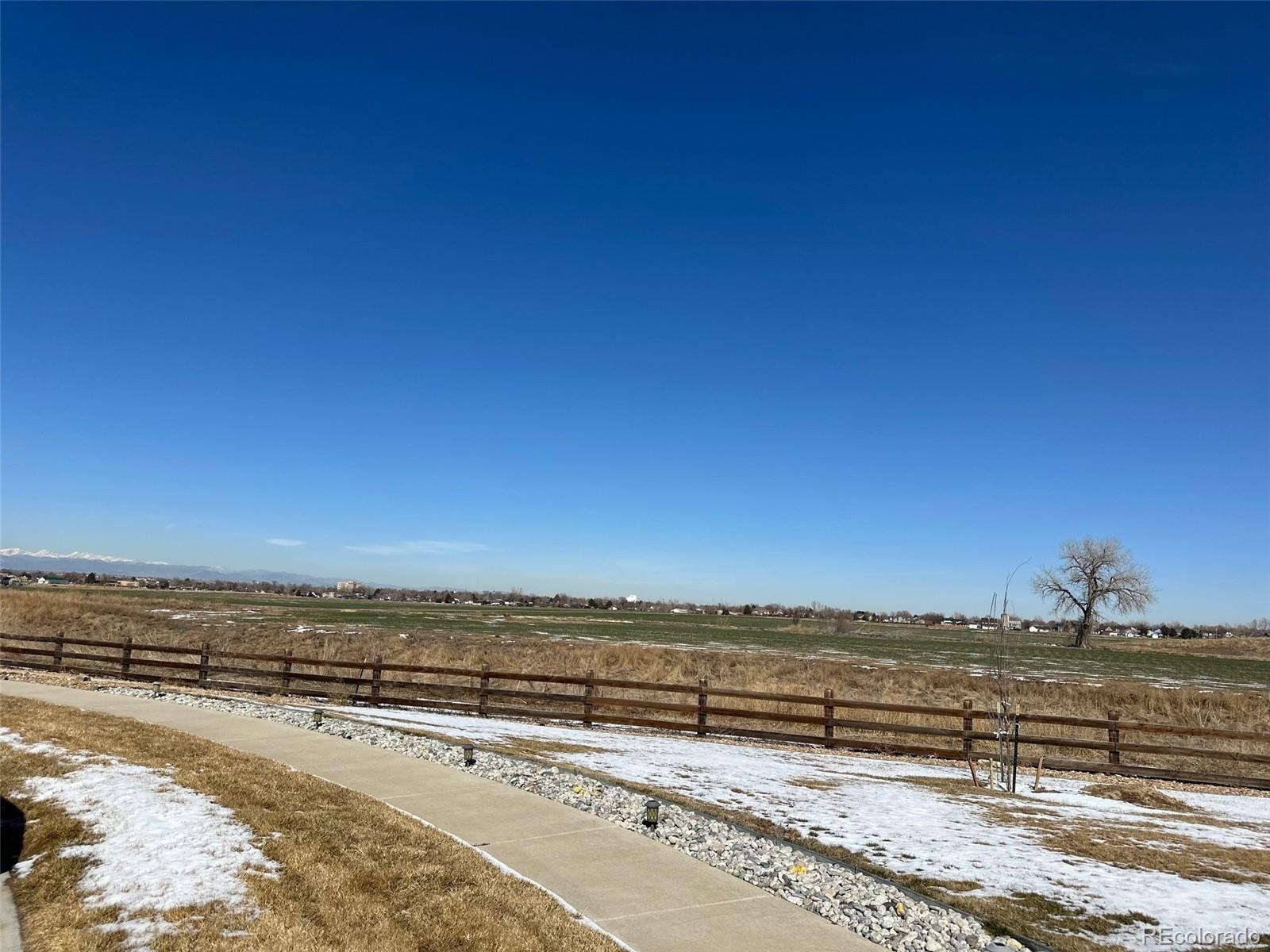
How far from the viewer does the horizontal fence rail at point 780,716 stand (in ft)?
54.1

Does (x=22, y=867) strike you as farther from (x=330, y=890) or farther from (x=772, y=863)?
(x=772, y=863)

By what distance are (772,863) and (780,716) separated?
10.1 meters

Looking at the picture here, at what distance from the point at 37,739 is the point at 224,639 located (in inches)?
1284

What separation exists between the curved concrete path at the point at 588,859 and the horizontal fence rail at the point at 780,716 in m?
7.11

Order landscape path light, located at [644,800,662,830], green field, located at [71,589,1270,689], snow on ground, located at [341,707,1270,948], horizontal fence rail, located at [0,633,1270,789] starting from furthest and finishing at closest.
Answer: green field, located at [71,589,1270,689]
horizontal fence rail, located at [0,633,1270,789]
landscape path light, located at [644,800,662,830]
snow on ground, located at [341,707,1270,948]

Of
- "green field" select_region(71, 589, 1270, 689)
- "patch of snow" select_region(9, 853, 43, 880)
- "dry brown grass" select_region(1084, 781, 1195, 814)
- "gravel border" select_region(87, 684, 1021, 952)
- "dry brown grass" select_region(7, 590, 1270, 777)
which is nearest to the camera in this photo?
"gravel border" select_region(87, 684, 1021, 952)

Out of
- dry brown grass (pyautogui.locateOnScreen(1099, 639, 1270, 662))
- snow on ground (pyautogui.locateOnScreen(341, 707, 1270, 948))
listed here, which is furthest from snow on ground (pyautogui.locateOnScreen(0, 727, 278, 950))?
dry brown grass (pyautogui.locateOnScreen(1099, 639, 1270, 662))

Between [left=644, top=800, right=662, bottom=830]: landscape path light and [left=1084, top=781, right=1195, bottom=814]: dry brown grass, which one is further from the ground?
[left=644, top=800, right=662, bottom=830]: landscape path light

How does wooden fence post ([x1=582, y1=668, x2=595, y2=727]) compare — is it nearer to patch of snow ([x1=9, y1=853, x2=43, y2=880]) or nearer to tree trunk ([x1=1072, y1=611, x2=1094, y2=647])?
patch of snow ([x1=9, y1=853, x2=43, y2=880])

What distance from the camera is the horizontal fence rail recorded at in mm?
16484

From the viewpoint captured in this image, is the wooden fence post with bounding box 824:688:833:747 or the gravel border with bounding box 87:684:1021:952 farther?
the wooden fence post with bounding box 824:688:833:747

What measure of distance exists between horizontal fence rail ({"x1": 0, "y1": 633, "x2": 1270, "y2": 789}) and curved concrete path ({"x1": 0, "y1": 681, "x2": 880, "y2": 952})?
711cm

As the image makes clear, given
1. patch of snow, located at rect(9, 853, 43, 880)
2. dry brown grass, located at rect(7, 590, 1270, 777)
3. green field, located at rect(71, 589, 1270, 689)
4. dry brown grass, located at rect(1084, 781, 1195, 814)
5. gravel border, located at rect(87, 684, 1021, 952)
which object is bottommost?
green field, located at rect(71, 589, 1270, 689)

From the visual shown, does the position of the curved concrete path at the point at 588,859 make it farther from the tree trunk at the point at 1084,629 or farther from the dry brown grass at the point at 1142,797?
the tree trunk at the point at 1084,629
